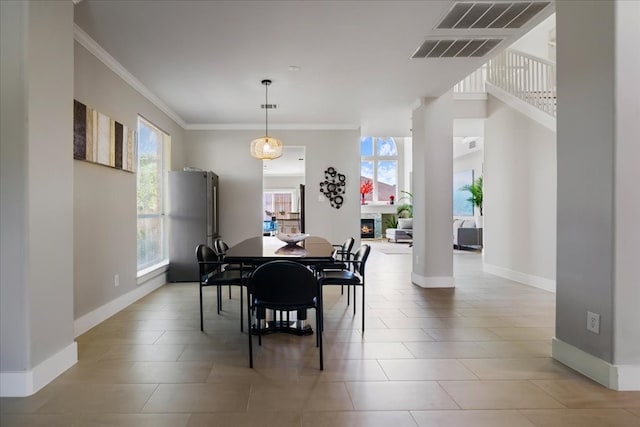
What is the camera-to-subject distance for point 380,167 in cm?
1416

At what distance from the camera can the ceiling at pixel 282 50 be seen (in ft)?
9.35

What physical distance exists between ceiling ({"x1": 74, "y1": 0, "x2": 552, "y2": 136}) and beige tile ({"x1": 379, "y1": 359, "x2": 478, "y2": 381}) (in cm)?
258

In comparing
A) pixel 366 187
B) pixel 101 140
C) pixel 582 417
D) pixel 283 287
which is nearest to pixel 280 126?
pixel 101 140

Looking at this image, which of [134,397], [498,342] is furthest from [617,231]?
[134,397]

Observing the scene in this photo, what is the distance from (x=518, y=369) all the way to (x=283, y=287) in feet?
5.39

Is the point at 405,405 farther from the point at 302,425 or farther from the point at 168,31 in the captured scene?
the point at 168,31

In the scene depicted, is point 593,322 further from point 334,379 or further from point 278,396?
point 278,396

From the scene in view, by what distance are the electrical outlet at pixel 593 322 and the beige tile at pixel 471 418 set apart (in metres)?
0.78

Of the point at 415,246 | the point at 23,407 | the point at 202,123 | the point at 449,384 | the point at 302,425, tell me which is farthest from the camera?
the point at 202,123

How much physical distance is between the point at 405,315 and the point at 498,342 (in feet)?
3.20

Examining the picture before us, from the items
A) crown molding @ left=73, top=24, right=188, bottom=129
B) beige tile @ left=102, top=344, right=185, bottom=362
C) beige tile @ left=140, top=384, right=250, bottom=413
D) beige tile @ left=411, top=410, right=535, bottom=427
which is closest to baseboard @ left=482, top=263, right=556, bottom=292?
beige tile @ left=411, top=410, right=535, bottom=427

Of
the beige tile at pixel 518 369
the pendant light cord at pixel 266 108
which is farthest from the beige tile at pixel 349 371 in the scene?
the pendant light cord at pixel 266 108

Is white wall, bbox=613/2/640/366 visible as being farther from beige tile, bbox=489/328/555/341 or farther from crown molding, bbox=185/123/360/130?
crown molding, bbox=185/123/360/130

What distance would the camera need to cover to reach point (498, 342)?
2.99 metres
